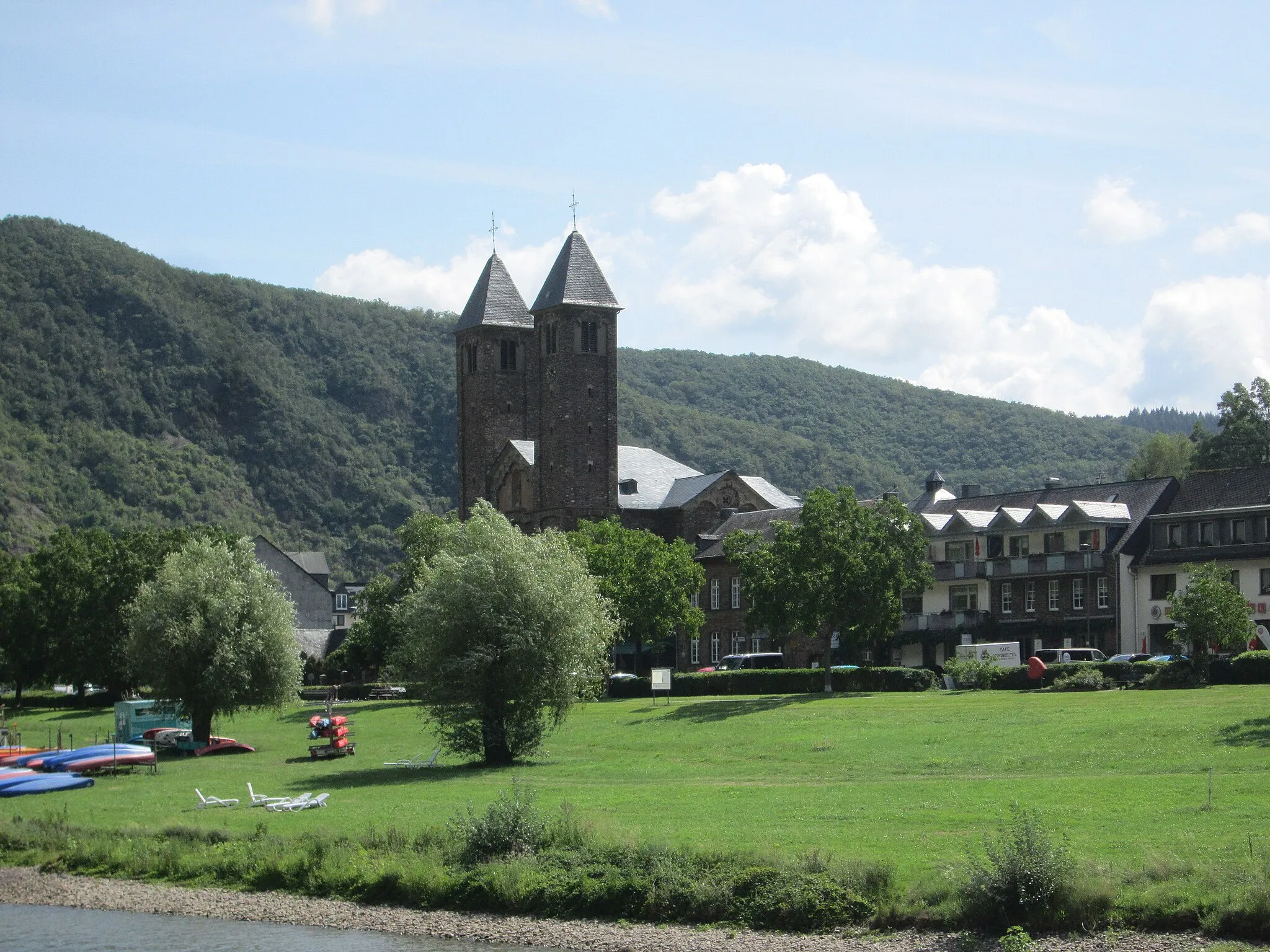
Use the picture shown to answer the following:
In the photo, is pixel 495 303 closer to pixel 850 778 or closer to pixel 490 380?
pixel 490 380

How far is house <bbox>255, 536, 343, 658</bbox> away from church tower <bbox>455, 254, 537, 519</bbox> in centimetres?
1545

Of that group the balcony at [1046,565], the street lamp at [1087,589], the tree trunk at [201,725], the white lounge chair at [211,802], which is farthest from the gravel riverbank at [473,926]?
the balcony at [1046,565]

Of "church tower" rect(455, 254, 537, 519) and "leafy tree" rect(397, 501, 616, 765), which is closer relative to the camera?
"leafy tree" rect(397, 501, 616, 765)

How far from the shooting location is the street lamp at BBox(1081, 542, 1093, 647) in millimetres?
75125

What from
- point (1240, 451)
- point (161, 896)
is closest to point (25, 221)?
point (1240, 451)

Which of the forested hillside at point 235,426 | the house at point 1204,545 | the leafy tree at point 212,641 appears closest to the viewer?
the leafy tree at point 212,641

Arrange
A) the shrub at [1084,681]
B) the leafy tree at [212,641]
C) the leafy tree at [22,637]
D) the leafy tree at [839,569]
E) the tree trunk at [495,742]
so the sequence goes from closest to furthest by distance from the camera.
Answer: the tree trunk at [495,742] → the shrub at [1084,681] → the leafy tree at [212,641] → the leafy tree at [839,569] → the leafy tree at [22,637]

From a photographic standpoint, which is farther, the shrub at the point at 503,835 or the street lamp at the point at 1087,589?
the street lamp at the point at 1087,589

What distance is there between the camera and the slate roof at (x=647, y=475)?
103 meters

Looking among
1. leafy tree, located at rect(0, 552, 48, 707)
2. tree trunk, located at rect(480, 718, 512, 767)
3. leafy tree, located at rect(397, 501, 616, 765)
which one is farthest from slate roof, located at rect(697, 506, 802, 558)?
tree trunk, located at rect(480, 718, 512, 767)

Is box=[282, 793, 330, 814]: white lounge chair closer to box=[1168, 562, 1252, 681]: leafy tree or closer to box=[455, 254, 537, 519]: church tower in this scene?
box=[1168, 562, 1252, 681]: leafy tree

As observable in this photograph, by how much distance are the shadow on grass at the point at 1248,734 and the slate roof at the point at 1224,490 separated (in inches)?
1423

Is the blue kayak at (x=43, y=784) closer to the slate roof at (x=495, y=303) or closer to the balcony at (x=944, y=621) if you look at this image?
the balcony at (x=944, y=621)

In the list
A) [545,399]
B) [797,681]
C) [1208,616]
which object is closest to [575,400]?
[545,399]
